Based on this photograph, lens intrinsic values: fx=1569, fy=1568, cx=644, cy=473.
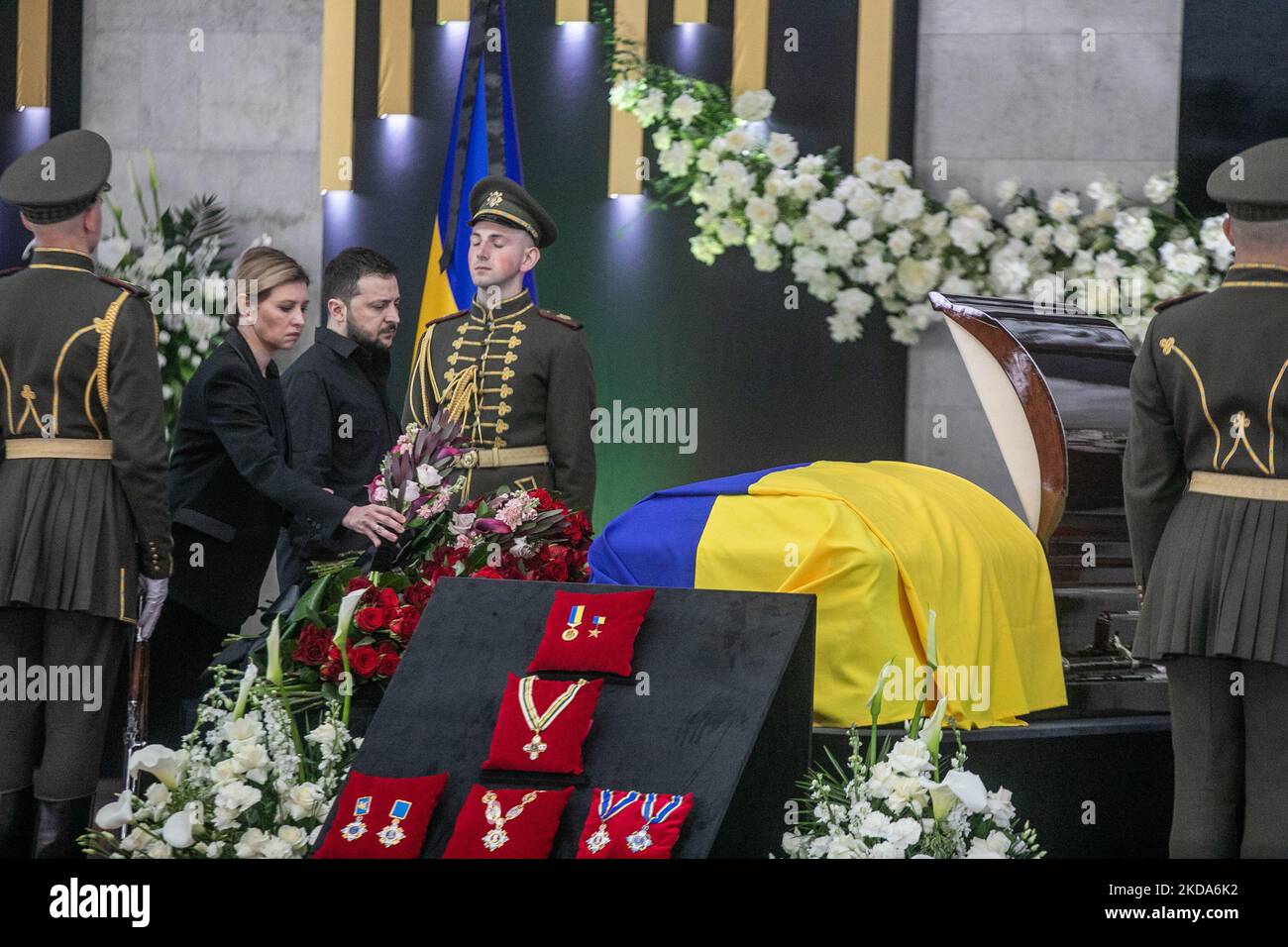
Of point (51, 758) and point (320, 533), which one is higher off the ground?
point (320, 533)

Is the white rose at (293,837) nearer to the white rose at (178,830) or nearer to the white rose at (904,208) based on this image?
the white rose at (178,830)

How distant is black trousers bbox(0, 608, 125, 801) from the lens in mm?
2979

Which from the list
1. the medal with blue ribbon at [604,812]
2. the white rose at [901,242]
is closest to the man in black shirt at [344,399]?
the white rose at [901,242]

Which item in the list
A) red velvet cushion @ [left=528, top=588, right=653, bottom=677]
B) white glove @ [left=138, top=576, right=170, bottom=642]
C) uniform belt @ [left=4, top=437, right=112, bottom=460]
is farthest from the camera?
white glove @ [left=138, top=576, right=170, bottom=642]

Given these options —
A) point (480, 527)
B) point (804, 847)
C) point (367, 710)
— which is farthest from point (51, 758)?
point (804, 847)

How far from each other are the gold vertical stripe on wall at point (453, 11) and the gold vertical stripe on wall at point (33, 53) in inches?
52.0

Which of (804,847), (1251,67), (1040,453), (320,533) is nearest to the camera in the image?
(804,847)

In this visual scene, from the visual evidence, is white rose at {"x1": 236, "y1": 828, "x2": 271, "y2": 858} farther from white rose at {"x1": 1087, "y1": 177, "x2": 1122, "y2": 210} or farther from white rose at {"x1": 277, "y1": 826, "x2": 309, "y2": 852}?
white rose at {"x1": 1087, "y1": 177, "x2": 1122, "y2": 210}

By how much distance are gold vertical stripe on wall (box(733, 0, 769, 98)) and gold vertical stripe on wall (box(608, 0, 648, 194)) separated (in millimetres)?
314

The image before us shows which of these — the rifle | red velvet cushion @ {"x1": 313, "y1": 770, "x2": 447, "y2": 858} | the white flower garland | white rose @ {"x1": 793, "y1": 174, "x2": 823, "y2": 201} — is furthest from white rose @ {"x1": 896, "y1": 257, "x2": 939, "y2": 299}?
red velvet cushion @ {"x1": 313, "y1": 770, "x2": 447, "y2": 858}

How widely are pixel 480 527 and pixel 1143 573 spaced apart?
1306 mm

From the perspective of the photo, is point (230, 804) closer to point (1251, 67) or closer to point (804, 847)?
point (804, 847)

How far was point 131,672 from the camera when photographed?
3.70 m

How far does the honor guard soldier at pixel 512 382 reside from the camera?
12.5 ft
